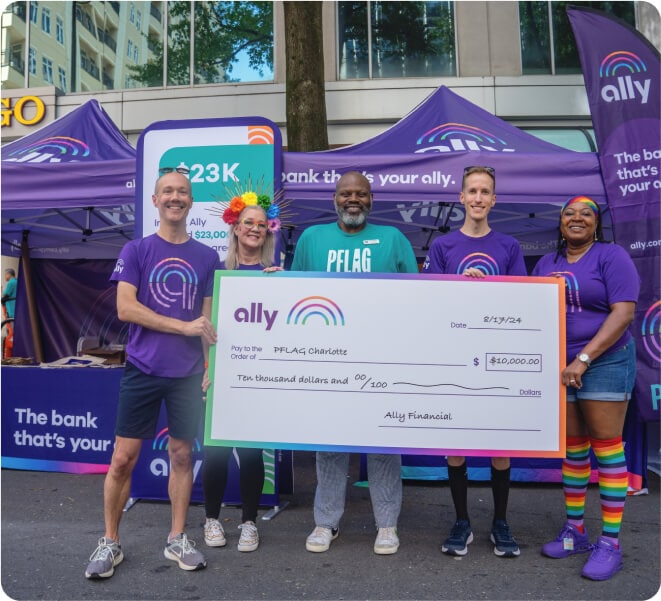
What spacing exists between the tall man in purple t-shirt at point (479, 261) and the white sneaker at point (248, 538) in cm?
105

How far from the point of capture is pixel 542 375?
3264 mm

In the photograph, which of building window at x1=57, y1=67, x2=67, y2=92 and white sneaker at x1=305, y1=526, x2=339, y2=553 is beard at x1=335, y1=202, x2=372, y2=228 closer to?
white sneaker at x1=305, y1=526, x2=339, y2=553

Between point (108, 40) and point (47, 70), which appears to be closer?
point (108, 40)

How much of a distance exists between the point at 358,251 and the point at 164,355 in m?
1.19

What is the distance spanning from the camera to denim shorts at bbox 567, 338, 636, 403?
3.18m

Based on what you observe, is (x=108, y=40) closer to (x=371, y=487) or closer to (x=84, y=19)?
(x=84, y=19)

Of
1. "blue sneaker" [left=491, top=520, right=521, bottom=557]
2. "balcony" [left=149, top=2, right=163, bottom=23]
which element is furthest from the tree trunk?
"balcony" [left=149, top=2, right=163, bottom=23]

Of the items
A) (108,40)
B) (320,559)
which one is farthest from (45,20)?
(320,559)

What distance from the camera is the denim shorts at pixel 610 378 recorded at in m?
3.18

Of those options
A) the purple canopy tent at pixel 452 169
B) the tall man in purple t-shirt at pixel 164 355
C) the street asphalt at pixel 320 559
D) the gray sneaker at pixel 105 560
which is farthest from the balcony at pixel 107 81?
the gray sneaker at pixel 105 560

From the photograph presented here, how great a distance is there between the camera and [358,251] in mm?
3473

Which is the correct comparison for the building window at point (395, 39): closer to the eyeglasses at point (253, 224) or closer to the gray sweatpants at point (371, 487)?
the eyeglasses at point (253, 224)

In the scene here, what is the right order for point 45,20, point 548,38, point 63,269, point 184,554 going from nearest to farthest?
point 184,554 < point 63,269 < point 548,38 < point 45,20

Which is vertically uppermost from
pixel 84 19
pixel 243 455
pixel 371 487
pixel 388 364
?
pixel 84 19
